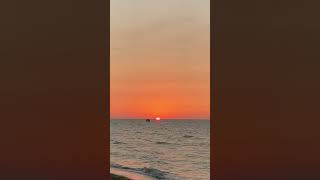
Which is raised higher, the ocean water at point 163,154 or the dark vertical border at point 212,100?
the dark vertical border at point 212,100

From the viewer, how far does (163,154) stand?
56.3 feet

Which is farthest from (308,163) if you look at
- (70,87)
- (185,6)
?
(185,6)

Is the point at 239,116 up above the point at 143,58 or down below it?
below

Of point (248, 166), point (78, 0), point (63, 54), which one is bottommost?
point (248, 166)

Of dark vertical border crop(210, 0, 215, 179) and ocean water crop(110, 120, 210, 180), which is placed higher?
dark vertical border crop(210, 0, 215, 179)

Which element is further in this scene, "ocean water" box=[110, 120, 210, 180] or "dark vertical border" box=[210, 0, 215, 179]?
"ocean water" box=[110, 120, 210, 180]

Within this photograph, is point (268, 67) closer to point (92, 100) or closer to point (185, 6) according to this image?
point (92, 100)

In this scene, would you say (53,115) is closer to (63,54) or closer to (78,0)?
(63,54)

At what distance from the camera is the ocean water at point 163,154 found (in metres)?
12.2

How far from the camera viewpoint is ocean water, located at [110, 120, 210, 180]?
12.2m

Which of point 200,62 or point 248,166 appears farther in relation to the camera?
point 200,62

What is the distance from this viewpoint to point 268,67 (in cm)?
291

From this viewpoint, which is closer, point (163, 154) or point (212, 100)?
point (212, 100)

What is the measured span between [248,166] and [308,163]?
1.33ft
